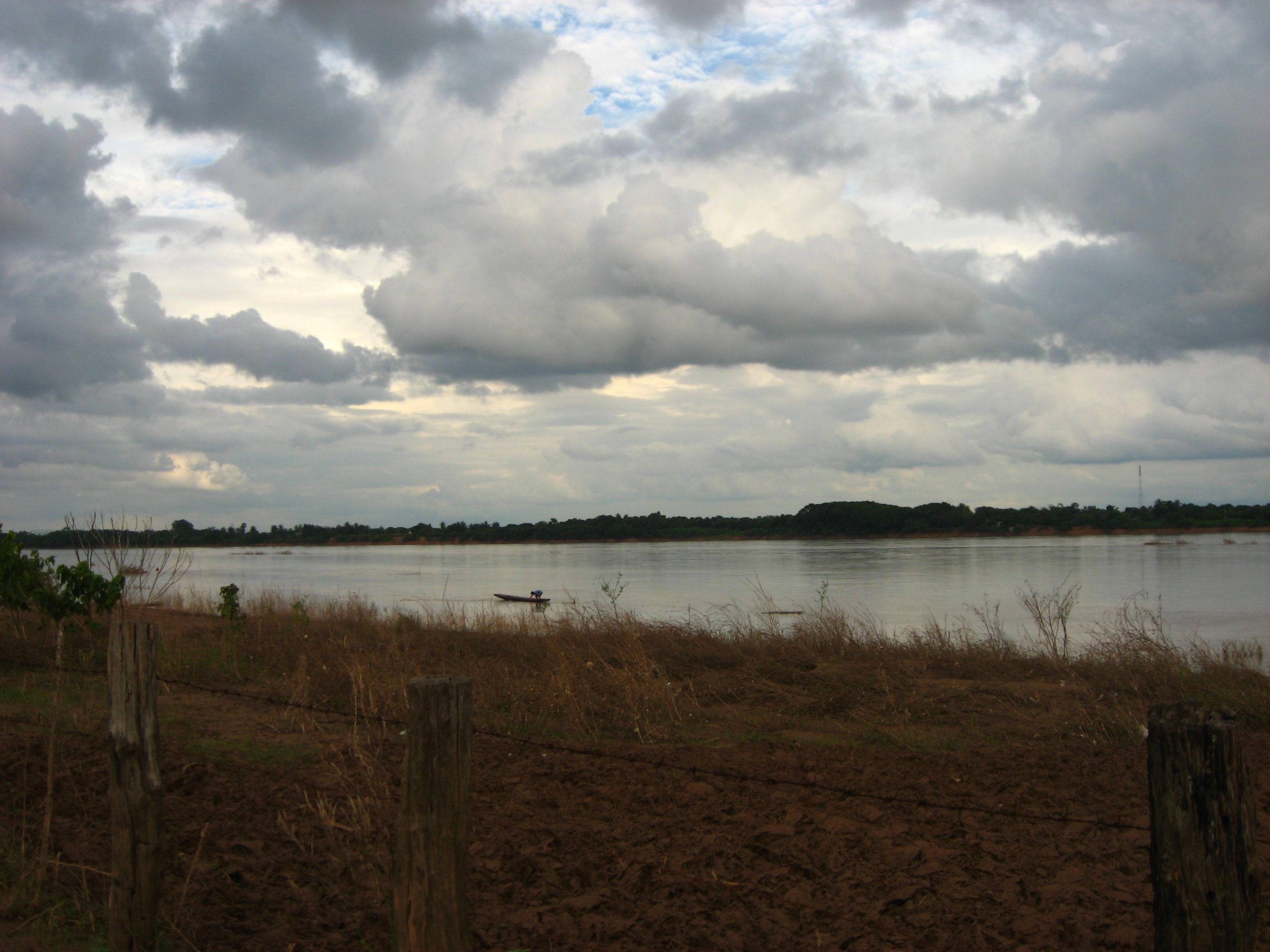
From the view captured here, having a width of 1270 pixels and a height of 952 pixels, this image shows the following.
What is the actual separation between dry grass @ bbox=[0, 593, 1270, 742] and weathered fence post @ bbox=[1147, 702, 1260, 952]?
22.1 ft

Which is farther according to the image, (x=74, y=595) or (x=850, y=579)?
(x=850, y=579)

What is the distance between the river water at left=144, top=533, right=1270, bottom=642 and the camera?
100 ft

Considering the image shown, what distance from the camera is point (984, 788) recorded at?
24.5ft

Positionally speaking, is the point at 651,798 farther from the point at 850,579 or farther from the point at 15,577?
the point at 850,579

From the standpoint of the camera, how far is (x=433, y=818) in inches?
136

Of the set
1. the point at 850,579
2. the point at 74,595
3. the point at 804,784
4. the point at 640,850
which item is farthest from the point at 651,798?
the point at 850,579

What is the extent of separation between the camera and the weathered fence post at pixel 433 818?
346cm

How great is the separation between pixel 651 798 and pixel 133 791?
12.7 ft

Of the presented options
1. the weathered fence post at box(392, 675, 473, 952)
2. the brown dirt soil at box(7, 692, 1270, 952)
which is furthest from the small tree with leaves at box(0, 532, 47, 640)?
the weathered fence post at box(392, 675, 473, 952)

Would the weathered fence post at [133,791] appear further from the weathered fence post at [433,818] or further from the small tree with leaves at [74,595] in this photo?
the small tree with leaves at [74,595]

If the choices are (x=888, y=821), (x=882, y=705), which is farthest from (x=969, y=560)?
(x=888, y=821)

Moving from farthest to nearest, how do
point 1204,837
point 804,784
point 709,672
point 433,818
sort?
point 709,672
point 804,784
point 433,818
point 1204,837

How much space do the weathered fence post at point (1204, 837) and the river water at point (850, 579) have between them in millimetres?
14209

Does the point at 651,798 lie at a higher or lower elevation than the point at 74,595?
lower
